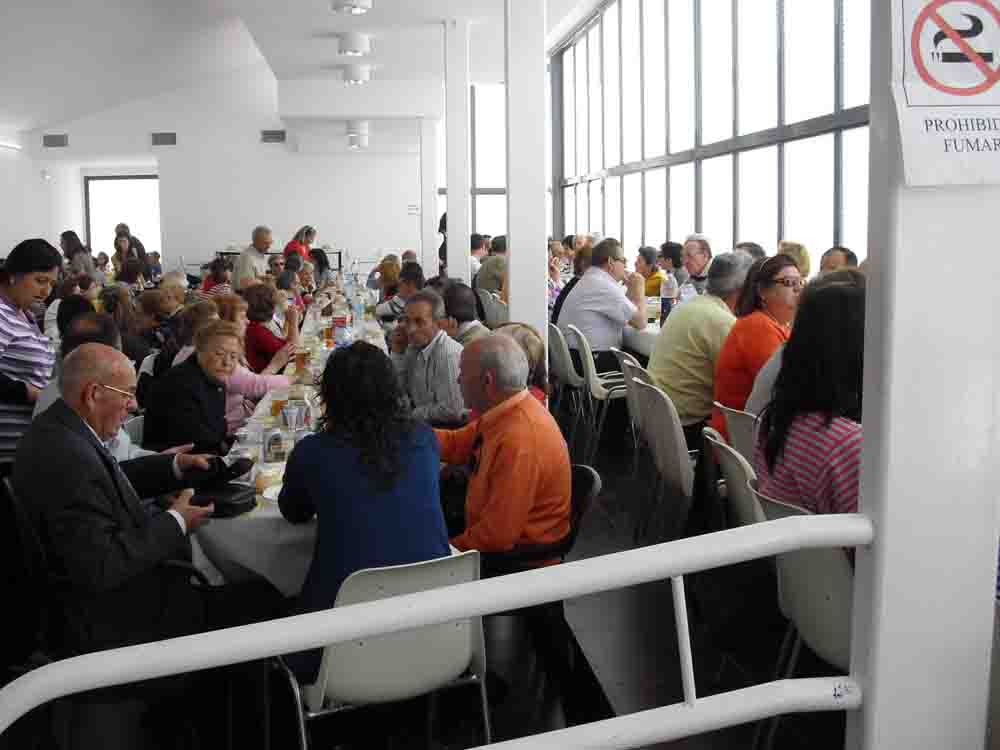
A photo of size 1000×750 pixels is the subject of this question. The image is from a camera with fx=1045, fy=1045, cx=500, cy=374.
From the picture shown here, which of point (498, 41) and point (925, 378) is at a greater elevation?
point (498, 41)

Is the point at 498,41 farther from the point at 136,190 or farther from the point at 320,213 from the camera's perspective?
the point at 136,190

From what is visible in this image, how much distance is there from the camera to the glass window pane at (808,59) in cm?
653

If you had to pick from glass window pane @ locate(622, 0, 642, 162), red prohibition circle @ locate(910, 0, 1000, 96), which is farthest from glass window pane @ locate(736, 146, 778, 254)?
red prohibition circle @ locate(910, 0, 1000, 96)

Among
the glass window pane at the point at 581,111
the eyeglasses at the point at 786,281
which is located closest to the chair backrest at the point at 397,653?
the eyeglasses at the point at 786,281

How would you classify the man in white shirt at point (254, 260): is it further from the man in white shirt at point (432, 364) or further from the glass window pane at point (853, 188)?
the glass window pane at point (853, 188)

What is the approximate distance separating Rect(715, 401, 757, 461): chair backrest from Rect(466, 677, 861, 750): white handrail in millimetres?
2015

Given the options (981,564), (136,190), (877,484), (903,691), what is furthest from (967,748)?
(136,190)

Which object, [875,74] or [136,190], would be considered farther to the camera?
[136,190]

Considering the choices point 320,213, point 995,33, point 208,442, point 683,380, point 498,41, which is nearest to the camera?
point 995,33

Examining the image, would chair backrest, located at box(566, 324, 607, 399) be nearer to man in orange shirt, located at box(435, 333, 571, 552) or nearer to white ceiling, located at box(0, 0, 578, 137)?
man in orange shirt, located at box(435, 333, 571, 552)

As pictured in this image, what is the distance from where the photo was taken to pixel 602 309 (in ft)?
20.4

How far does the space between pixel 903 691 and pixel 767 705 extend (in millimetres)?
179

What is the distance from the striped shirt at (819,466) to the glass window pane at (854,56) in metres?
4.33

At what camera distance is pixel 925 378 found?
118cm
